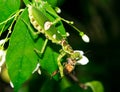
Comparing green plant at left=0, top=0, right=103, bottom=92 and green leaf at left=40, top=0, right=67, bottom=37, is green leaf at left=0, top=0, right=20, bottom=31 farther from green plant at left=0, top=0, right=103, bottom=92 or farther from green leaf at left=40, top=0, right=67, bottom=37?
green leaf at left=40, top=0, right=67, bottom=37

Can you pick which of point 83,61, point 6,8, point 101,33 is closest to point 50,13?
point 6,8

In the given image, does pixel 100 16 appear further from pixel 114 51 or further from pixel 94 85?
pixel 94 85

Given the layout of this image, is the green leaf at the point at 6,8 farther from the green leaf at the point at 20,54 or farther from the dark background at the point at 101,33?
the dark background at the point at 101,33

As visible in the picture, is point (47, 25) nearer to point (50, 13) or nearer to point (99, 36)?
point (50, 13)

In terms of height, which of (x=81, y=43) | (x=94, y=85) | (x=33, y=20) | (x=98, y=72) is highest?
(x=33, y=20)

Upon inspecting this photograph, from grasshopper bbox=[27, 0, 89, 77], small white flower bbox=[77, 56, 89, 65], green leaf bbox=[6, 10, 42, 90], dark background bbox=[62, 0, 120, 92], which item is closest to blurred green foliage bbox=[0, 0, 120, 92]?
dark background bbox=[62, 0, 120, 92]

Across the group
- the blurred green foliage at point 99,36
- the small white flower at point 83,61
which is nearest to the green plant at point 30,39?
the small white flower at point 83,61

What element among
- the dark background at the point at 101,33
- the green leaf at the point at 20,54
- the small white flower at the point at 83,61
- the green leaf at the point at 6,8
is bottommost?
the dark background at the point at 101,33

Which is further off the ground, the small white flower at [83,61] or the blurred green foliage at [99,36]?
the small white flower at [83,61]

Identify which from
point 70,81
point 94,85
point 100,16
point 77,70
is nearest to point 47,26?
point 94,85

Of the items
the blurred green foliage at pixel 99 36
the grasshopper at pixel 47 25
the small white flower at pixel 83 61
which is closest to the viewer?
the grasshopper at pixel 47 25
